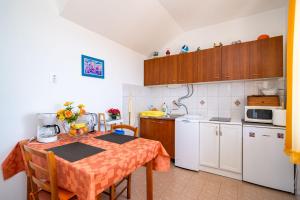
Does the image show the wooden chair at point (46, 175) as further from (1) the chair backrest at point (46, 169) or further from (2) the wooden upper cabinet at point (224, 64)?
(2) the wooden upper cabinet at point (224, 64)

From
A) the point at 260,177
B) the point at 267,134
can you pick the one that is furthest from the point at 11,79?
the point at 260,177

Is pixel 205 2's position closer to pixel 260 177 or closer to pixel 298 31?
pixel 298 31

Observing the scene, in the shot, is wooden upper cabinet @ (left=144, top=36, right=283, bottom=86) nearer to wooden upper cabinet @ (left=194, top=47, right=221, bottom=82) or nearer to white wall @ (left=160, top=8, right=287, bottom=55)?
wooden upper cabinet @ (left=194, top=47, right=221, bottom=82)

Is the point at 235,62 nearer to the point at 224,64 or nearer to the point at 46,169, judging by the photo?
the point at 224,64

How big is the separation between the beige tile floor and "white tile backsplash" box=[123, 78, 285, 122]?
110 cm

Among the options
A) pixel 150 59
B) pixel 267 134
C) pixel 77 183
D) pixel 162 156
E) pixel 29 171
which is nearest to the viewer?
pixel 77 183

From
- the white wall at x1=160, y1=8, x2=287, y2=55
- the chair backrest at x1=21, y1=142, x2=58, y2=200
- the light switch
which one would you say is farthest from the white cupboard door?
the light switch

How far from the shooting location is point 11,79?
1.40m

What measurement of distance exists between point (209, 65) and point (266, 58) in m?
0.78

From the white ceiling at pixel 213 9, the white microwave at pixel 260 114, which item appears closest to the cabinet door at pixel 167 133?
the white microwave at pixel 260 114

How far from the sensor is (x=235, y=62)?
2318 mm

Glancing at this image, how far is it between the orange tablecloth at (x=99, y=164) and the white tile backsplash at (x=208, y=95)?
1.55m

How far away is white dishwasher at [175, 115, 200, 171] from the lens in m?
2.38

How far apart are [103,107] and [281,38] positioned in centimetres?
274
